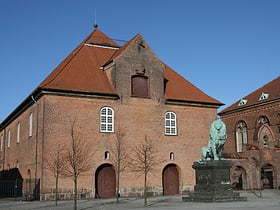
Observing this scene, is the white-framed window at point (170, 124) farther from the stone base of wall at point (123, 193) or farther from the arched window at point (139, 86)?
the stone base of wall at point (123, 193)

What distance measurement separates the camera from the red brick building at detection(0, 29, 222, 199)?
1221 inches

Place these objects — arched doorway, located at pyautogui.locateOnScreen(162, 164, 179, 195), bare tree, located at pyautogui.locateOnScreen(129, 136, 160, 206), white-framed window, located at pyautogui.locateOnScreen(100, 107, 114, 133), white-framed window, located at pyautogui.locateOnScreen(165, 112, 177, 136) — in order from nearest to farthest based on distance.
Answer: white-framed window, located at pyautogui.locateOnScreen(100, 107, 114, 133) → bare tree, located at pyautogui.locateOnScreen(129, 136, 160, 206) → arched doorway, located at pyautogui.locateOnScreen(162, 164, 179, 195) → white-framed window, located at pyautogui.locateOnScreen(165, 112, 177, 136)

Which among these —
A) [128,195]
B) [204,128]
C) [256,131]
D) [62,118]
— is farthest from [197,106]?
[256,131]

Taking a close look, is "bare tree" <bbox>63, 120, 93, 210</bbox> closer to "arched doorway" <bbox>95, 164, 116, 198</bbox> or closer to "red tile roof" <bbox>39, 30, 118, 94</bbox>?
"arched doorway" <bbox>95, 164, 116, 198</bbox>

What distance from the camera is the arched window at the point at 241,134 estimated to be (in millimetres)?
56531

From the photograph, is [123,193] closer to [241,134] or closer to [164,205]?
[164,205]

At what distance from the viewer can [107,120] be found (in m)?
32.9

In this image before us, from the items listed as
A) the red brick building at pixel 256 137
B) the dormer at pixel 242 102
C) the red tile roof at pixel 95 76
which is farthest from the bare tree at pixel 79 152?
the dormer at pixel 242 102

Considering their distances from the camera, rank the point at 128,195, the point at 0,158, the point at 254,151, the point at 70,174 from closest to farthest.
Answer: the point at 70,174, the point at 128,195, the point at 254,151, the point at 0,158

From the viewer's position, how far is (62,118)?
102 ft

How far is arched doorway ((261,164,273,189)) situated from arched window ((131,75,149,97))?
1774 cm

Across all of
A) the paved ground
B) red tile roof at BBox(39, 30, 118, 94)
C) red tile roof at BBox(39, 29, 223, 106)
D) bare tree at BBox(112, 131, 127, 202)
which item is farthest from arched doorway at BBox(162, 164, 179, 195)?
the paved ground

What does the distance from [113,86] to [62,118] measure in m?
5.41

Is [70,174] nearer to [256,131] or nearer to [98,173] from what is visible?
[98,173]
